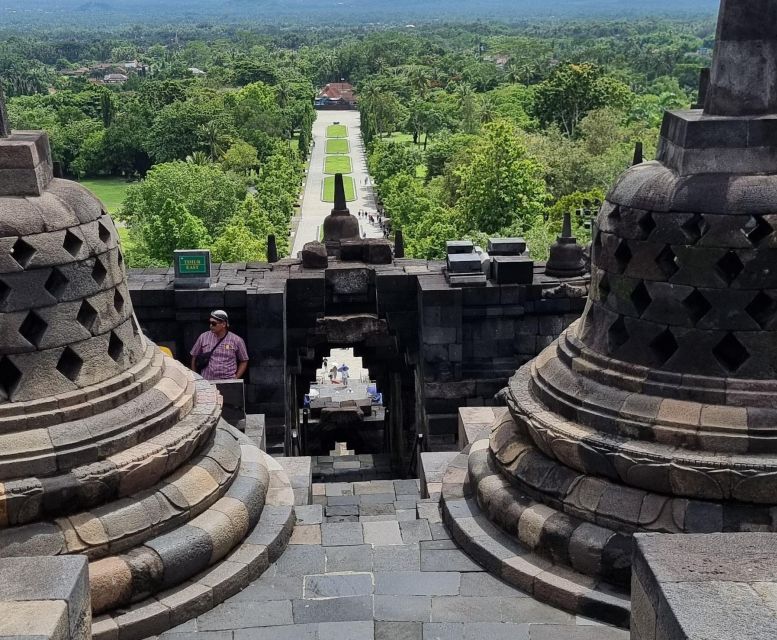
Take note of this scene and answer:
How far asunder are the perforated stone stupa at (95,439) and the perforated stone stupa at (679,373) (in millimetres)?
1942

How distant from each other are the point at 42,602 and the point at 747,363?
13.9ft

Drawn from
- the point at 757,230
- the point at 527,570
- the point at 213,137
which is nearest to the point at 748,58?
the point at 757,230

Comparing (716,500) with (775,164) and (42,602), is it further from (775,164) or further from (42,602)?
(42,602)

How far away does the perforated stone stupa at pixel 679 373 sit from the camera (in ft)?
18.4

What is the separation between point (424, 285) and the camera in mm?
12078

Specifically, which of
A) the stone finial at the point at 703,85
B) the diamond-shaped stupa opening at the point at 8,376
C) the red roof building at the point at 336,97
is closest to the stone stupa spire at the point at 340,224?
the stone finial at the point at 703,85

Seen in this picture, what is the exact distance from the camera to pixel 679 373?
19.4 ft

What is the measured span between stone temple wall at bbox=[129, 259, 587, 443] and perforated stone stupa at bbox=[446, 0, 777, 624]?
573cm

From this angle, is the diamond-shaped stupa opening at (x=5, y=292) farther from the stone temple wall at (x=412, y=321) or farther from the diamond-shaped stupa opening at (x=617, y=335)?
the stone temple wall at (x=412, y=321)

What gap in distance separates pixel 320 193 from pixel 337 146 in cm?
2916

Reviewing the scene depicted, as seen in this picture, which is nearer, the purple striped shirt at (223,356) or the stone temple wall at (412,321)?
the purple striped shirt at (223,356)

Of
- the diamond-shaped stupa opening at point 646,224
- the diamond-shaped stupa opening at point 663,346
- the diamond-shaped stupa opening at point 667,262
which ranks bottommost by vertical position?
the diamond-shaped stupa opening at point 663,346

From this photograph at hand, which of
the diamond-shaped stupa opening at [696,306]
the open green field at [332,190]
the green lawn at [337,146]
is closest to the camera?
the diamond-shaped stupa opening at [696,306]

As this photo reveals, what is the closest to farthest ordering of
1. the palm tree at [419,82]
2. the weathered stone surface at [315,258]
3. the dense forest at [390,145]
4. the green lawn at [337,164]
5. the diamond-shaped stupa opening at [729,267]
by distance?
the diamond-shaped stupa opening at [729,267]
the weathered stone surface at [315,258]
the dense forest at [390,145]
the green lawn at [337,164]
the palm tree at [419,82]
